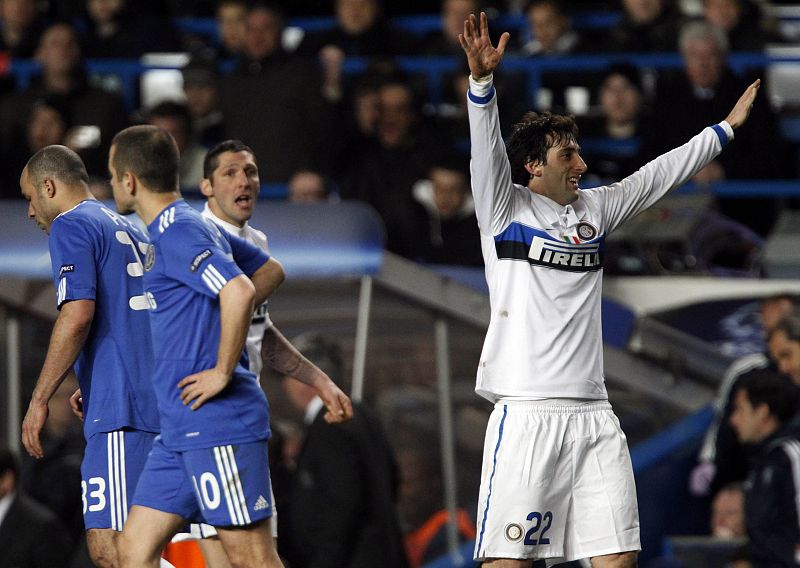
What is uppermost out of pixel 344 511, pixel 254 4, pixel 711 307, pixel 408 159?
pixel 254 4

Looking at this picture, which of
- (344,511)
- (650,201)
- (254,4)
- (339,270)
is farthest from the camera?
(254,4)

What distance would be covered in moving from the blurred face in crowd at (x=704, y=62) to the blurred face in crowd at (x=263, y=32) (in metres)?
2.96

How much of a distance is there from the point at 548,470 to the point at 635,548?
16.3 inches

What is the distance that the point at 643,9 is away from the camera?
487 inches

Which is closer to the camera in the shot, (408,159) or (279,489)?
(279,489)

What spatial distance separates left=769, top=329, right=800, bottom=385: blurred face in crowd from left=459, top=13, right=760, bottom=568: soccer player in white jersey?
3.86 metres

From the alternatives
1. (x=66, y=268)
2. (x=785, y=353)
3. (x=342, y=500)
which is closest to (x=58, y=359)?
(x=66, y=268)

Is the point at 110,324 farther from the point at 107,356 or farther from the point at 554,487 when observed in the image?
the point at 554,487

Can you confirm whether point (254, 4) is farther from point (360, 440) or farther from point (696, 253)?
point (360, 440)

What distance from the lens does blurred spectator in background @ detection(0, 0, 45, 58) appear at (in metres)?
13.3

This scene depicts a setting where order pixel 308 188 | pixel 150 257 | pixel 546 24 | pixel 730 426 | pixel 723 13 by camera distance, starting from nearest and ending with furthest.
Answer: pixel 150 257, pixel 730 426, pixel 308 188, pixel 723 13, pixel 546 24

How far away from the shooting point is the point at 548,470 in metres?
5.47

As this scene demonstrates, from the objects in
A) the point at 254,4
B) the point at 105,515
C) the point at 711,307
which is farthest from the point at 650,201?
the point at 254,4

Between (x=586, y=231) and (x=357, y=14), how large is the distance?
717 cm
